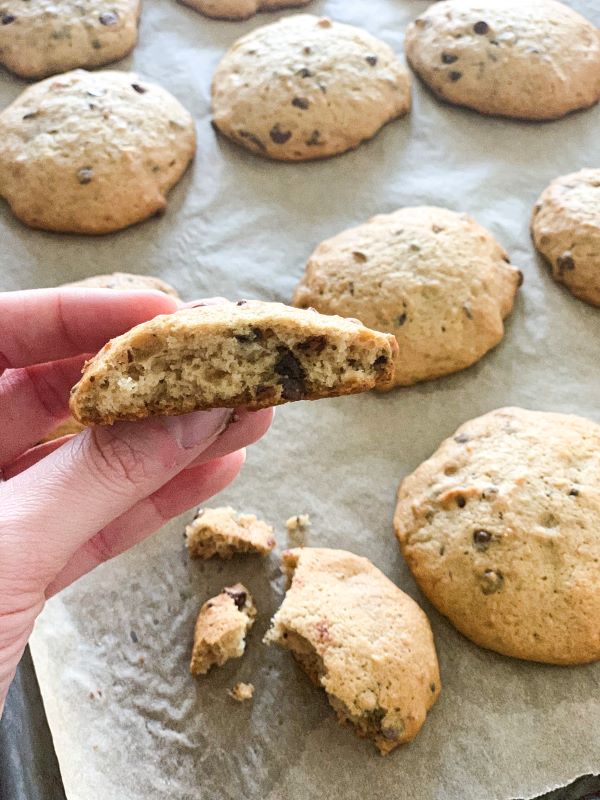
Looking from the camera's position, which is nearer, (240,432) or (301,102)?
(240,432)

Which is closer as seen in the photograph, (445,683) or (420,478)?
(445,683)

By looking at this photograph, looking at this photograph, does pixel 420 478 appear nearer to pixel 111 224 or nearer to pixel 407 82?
pixel 111 224

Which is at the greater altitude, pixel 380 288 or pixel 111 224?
pixel 111 224

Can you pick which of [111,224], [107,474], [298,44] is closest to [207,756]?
[107,474]

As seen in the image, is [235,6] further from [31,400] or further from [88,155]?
[31,400]

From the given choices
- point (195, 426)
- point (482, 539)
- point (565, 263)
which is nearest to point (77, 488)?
point (195, 426)

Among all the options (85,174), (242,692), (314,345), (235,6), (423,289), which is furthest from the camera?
(235,6)

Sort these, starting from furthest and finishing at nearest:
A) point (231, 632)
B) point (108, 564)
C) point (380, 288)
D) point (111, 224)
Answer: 1. point (111, 224)
2. point (380, 288)
3. point (108, 564)
4. point (231, 632)

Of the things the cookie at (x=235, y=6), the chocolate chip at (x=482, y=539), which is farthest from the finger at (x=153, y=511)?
the cookie at (x=235, y=6)
